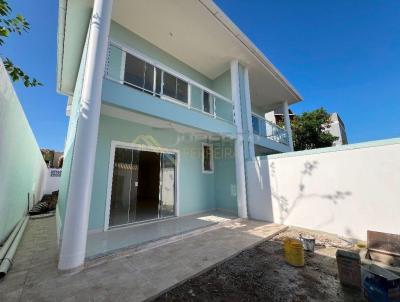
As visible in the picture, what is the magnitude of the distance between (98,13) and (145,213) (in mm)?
6813

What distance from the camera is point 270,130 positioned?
1117cm

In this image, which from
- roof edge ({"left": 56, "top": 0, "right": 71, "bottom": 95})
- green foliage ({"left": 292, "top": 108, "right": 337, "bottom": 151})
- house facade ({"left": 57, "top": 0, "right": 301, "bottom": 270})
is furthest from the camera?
green foliage ({"left": 292, "top": 108, "right": 337, "bottom": 151})

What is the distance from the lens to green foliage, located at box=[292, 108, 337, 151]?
15.1 metres

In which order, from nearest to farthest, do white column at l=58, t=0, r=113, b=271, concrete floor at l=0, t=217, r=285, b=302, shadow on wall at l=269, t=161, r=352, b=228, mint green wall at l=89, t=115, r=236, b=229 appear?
concrete floor at l=0, t=217, r=285, b=302 < white column at l=58, t=0, r=113, b=271 < shadow on wall at l=269, t=161, r=352, b=228 < mint green wall at l=89, t=115, r=236, b=229

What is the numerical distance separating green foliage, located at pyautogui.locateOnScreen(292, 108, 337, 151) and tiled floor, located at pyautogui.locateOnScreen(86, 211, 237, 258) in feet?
40.2

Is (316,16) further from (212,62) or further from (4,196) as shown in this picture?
(4,196)

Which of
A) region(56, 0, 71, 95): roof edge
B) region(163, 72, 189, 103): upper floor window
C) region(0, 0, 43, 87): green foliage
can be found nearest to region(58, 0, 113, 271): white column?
→ region(0, 0, 43, 87): green foliage

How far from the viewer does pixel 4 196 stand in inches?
175

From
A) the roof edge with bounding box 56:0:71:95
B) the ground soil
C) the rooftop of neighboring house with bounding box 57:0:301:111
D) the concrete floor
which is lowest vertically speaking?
the ground soil

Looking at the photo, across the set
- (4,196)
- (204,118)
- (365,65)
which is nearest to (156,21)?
(204,118)

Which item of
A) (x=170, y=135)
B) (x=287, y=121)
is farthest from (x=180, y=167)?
(x=287, y=121)

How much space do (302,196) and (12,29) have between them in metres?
7.82

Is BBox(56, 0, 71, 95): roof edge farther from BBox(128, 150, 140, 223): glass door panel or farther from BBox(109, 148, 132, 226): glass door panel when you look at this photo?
BBox(128, 150, 140, 223): glass door panel

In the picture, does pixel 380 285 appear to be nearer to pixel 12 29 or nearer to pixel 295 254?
pixel 295 254
